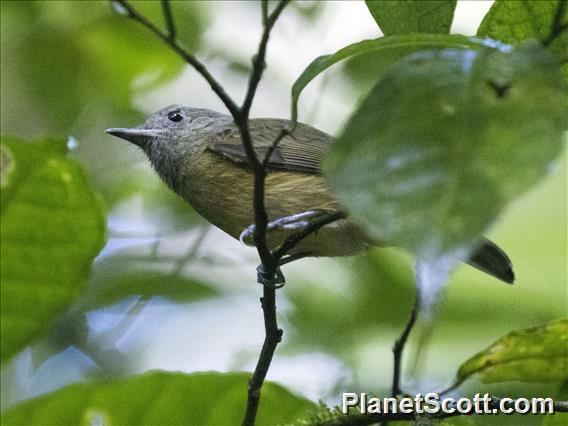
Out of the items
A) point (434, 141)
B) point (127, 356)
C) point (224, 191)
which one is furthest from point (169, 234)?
point (434, 141)

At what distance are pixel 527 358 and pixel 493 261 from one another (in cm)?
87

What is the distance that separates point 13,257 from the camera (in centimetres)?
229

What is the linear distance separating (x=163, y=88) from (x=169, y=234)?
78cm

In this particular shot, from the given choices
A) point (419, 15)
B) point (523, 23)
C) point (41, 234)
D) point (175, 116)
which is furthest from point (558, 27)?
point (175, 116)

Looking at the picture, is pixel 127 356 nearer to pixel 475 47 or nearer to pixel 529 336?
pixel 529 336

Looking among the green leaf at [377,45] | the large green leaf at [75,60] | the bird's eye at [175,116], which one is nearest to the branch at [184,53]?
the green leaf at [377,45]

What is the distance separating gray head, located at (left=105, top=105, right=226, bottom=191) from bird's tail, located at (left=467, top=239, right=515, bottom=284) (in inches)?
44.0

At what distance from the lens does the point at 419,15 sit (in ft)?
4.89

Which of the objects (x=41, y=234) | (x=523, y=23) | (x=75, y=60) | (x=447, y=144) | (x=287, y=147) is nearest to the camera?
(x=447, y=144)

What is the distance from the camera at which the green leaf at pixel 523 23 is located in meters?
1.39

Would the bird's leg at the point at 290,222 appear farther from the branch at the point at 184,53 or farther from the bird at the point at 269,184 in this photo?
the branch at the point at 184,53

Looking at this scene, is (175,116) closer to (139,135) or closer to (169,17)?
(139,135)

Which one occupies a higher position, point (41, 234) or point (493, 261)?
point (493, 261)

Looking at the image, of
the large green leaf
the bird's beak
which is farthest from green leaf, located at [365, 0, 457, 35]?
the large green leaf
